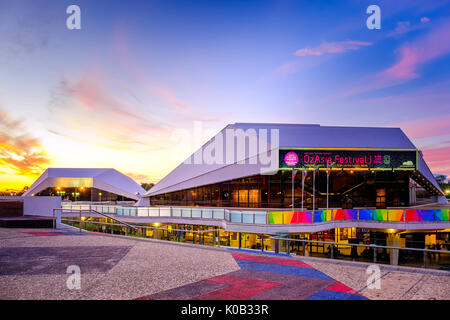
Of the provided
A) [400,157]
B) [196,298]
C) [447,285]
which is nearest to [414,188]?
[400,157]

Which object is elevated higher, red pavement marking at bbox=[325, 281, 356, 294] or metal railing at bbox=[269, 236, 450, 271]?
red pavement marking at bbox=[325, 281, 356, 294]

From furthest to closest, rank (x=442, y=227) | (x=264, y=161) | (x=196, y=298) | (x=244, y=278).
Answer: (x=264, y=161) → (x=442, y=227) → (x=244, y=278) → (x=196, y=298)

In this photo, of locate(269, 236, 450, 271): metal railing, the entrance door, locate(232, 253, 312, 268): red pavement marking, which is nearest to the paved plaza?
locate(232, 253, 312, 268): red pavement marking

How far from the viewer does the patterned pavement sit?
224 inches

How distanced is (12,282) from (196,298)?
385cm

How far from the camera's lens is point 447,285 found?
21.1 ft

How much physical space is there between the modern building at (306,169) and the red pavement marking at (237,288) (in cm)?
2637

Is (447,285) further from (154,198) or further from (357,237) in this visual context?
(154,198)

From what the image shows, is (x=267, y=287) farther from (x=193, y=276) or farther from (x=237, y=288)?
(x=193, y=276)

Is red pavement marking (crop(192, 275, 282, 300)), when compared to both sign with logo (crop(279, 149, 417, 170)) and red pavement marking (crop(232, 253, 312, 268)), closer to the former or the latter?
red pavement marking (crop(232, 253, 312, 268))

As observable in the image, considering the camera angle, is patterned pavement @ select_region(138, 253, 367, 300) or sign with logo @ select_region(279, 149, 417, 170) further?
sign with logo @ select_region(279, 149, 417, 170)

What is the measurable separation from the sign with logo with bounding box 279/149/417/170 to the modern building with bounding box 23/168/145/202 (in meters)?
39.8
